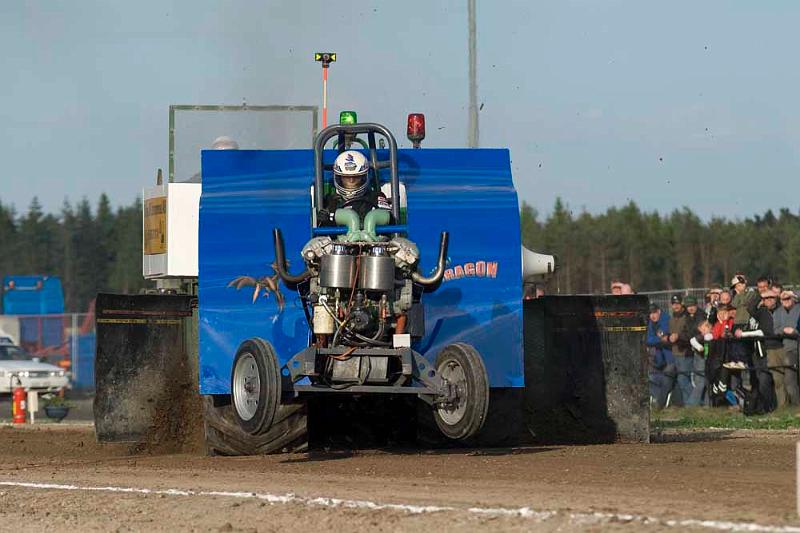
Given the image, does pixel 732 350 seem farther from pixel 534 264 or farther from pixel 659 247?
pixel 659 247

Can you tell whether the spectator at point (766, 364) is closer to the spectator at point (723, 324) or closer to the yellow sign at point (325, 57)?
the spectator at point (723, 324)

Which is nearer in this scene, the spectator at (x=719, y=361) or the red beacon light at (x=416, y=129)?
the red beacon light at (x=416, y=129)

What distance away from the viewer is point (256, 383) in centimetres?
1231

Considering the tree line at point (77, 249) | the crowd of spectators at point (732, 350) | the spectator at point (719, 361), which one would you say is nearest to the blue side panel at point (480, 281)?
the crowd of spectators at point (732, 350)

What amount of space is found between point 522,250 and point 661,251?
56.3 metres

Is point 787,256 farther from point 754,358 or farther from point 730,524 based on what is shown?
point 730,524

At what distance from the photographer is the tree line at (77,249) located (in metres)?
108

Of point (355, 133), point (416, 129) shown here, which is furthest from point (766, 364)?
point (355, 133)

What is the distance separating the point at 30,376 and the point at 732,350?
57.7 feet

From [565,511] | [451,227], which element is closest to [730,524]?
[565,511]

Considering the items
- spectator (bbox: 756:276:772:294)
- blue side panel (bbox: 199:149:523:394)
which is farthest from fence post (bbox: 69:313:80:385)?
blue side panel (bbox: 199:149:523:394)

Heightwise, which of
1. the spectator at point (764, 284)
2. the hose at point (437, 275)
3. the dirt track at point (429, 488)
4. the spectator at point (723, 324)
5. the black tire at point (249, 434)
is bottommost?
the dirt track at point (429, 488)

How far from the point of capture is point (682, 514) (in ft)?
26.2

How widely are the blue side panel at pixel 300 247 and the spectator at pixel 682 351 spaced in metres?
10.5
